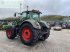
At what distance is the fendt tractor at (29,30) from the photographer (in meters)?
7.25

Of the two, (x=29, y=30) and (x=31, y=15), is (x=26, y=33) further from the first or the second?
(x=31, y=15)

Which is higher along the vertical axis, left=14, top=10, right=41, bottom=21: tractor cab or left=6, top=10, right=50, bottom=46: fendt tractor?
left=14, top=10, right=41, bottom=21: tractor cab

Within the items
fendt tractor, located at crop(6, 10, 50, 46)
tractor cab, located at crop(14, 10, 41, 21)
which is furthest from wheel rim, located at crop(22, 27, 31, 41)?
tractor cab, located at crop(14, 10, 41, 21)

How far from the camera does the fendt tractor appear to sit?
286 inches

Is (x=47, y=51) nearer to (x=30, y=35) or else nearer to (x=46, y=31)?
(x=30, y=35)

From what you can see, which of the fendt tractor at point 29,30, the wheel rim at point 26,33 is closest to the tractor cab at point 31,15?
the fendt tractor at point 29,30

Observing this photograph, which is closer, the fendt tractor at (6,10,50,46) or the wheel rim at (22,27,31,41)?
the fendt tractor at (6,10,50,46)

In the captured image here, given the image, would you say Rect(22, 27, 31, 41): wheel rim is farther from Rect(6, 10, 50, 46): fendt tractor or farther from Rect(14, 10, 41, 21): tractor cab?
Rect(14, 10, 41, 21): tractor cab

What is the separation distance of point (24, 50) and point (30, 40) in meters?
0.69

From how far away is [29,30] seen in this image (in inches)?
293

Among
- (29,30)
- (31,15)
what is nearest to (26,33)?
(29,30)

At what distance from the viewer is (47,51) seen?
6.59m

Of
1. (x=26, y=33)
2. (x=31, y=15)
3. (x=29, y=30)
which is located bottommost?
(x=26, y=33)

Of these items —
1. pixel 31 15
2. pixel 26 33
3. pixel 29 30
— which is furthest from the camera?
pixel 31 15
